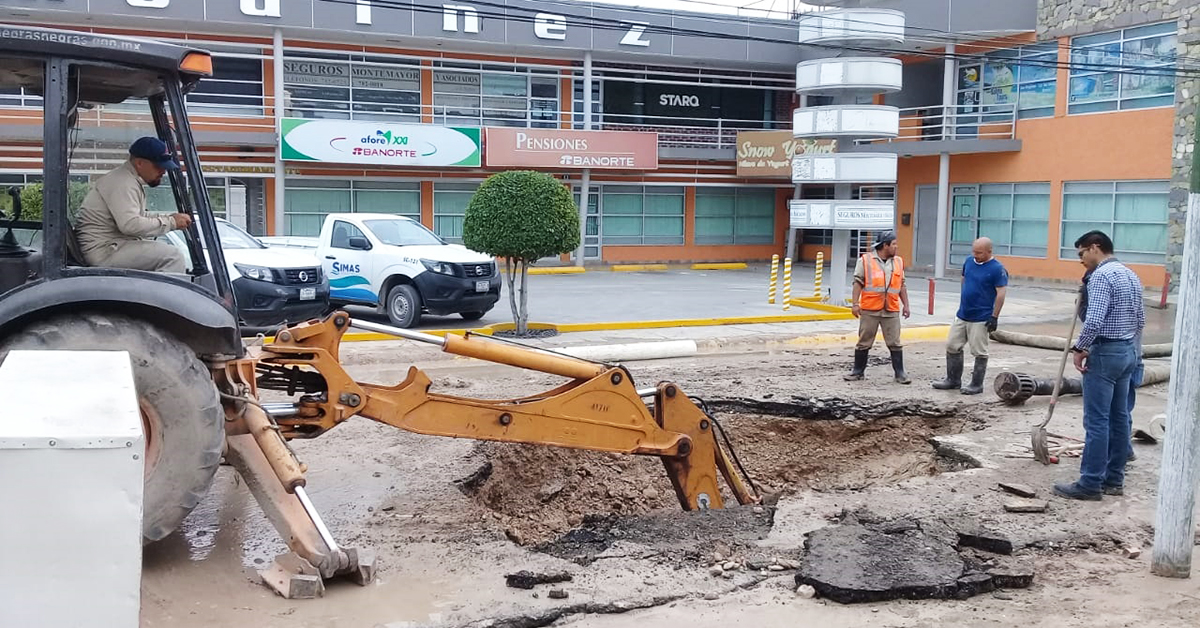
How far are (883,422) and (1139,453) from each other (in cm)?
238

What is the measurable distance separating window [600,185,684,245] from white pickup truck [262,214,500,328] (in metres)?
15.7

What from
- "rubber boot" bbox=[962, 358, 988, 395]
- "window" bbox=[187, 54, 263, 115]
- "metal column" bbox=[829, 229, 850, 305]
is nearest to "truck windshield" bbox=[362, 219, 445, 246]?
"metal column" bbox=[829, 229, 850, 305]

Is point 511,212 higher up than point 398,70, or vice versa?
point 398,70

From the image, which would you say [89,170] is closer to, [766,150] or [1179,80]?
[1179,80]

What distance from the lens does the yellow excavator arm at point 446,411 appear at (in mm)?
5469

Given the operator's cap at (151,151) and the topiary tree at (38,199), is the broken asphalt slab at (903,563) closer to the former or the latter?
the operator's cap at (151,151)

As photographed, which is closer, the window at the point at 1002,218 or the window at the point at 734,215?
the window at the point at 1002,218

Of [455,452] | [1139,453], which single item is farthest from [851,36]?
[455,452]

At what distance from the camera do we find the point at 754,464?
942 cm

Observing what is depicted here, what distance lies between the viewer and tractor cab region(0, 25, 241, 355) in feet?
16.1

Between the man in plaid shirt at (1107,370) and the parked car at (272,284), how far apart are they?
1107cm

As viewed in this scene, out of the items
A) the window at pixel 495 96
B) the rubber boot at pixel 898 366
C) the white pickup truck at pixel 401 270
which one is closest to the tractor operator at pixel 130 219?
the rubber boot at pixel 898 366

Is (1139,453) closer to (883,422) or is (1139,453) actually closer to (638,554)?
(883,422)

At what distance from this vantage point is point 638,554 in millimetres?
6004
